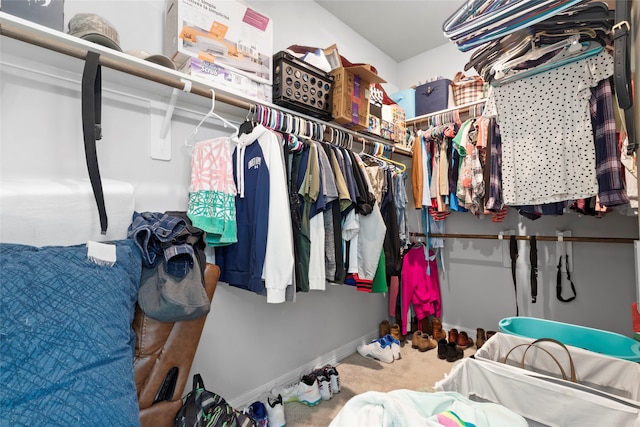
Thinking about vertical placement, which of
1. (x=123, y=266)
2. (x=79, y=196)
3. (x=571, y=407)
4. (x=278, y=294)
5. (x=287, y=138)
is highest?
(x=287, y=138)

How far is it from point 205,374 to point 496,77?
7.33 feet

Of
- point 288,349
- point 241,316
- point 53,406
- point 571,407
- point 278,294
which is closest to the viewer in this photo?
point 53,406

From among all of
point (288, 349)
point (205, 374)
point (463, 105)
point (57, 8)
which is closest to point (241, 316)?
point (205, 374)

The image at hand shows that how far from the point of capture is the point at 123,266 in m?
0.97

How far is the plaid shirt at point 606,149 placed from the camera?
4.33 feet

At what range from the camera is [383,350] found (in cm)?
235

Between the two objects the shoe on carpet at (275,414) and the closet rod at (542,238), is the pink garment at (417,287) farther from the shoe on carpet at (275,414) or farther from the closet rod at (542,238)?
the shoe on carpet at (275,414)

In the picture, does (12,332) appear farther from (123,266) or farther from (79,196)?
(79,196)

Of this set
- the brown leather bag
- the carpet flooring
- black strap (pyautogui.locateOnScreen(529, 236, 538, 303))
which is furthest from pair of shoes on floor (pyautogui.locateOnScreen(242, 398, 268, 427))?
black strap (pyautogui.locateOnScreen(529, 236, 538, 303))

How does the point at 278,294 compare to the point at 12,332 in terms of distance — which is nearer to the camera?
the point at 12,332

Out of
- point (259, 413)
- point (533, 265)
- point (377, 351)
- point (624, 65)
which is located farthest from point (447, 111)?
point (259, 413)

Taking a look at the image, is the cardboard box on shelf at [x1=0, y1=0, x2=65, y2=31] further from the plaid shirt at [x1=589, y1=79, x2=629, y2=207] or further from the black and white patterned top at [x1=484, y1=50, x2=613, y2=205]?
the plaid shirt at [x1=589, y1=79, x2=629, y2=207]

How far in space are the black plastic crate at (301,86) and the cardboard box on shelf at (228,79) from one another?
8 cm

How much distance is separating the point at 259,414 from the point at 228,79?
174cm
